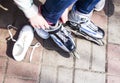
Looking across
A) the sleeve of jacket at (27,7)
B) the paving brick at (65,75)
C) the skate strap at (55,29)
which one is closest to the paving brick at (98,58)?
the paving brick at (65,75)

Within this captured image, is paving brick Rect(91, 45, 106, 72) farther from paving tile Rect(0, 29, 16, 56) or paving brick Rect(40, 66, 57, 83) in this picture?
paving tile Rect(0, 29, 16, 56)

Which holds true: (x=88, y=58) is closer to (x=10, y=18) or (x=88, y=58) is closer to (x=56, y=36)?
(x=56, y=36)

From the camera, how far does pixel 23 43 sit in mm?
1711

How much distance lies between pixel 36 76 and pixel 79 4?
1.56 ft

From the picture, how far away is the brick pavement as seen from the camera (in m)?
1.67

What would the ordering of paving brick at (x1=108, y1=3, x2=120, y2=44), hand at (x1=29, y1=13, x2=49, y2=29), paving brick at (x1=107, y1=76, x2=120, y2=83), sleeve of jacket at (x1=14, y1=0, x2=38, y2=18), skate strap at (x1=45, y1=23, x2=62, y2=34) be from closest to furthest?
sleeve of jacket at (x1=14, y1=0, x2=38, y2=18)
hand at (x1=29, y1=13, x2=49, y2=29)
skate strap at (x1=45, y1=23, x2=62, y2=34)
paving brick at (x1=107, y1=76, x2=120, y2=83)
paving brick at (x1=108, y1=3, x2=120, y2=44)

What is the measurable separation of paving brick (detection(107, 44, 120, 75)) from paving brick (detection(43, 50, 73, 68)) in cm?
25

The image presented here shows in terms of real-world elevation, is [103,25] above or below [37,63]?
above

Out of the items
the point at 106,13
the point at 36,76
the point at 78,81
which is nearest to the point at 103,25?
the point at 106,13

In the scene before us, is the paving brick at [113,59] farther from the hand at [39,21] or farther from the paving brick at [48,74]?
the hand at [39,21]

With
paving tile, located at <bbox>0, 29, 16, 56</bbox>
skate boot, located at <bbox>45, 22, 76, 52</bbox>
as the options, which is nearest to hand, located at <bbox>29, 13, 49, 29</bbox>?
skate boot, located at <bbox>45, 22, 76, 52</bbox>

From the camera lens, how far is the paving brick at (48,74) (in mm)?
1673

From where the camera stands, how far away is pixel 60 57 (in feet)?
5.73

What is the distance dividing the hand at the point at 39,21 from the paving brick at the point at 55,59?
0.22 metres
